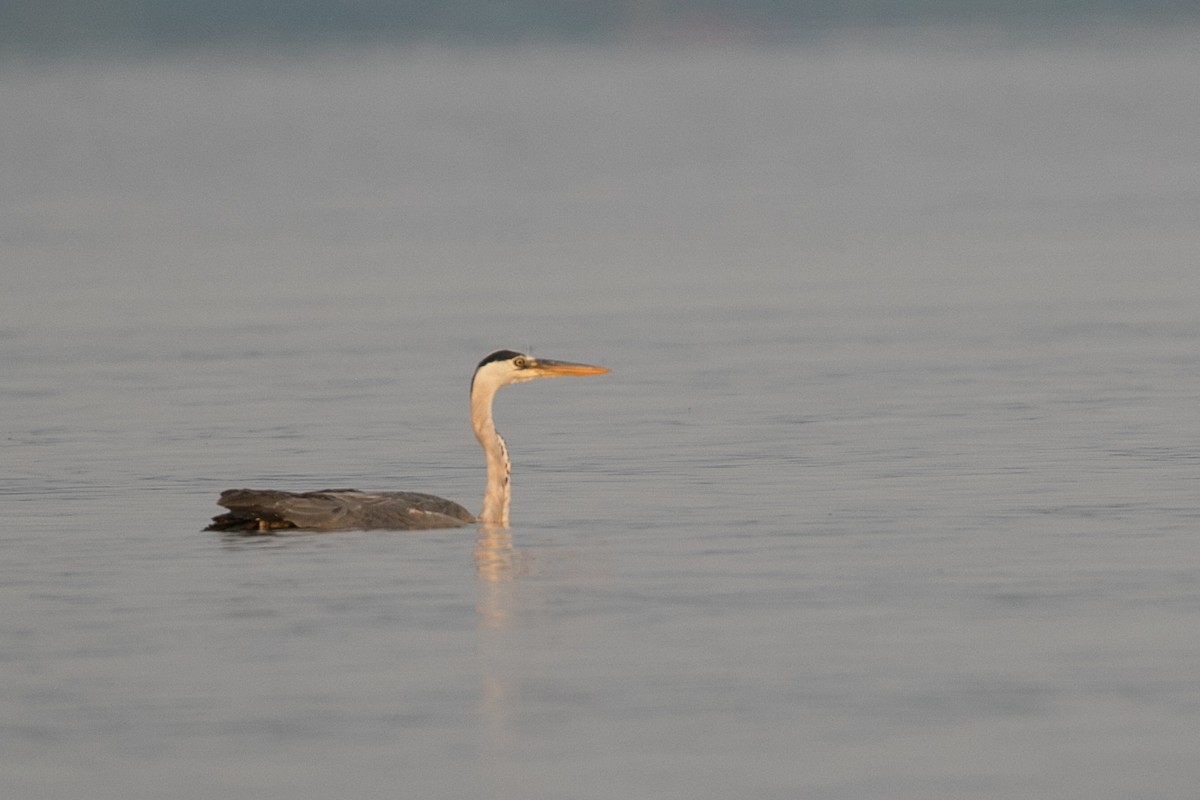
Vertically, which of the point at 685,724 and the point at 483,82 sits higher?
the point at 483,82

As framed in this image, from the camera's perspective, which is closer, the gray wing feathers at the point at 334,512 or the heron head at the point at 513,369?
the gray wing feathers at the point at 334,512

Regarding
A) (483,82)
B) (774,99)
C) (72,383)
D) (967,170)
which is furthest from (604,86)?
(72,383)

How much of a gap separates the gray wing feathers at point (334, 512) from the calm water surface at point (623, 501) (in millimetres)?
109

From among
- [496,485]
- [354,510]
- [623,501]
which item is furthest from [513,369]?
[354,510]

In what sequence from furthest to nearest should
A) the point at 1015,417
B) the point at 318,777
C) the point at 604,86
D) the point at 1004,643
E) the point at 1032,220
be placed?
the point at 604,86, the point at 1032,220, the point at 1015,417, the point at 1004,643, the point at 318,777

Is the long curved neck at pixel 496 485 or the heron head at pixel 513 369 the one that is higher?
the heron head at pixel 513 369

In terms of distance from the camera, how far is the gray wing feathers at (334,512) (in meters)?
17.0

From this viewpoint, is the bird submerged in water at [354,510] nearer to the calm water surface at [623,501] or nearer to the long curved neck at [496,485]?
the long curved neck at [496,485]

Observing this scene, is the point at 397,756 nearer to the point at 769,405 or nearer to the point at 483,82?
the point at 769,405

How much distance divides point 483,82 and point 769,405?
344ft

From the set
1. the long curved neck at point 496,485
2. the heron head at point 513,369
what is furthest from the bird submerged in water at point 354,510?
the heron head at point 513,369

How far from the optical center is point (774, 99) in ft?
339

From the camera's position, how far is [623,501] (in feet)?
59.3

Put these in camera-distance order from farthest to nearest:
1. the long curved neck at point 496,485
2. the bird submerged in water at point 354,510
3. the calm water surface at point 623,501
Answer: the long curved neck at point 496,485
the bird submerged in water at point 354,510
the calm water surface at point 623,501
